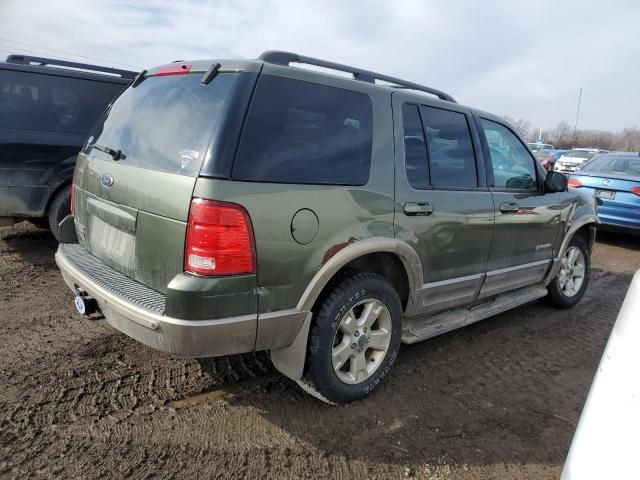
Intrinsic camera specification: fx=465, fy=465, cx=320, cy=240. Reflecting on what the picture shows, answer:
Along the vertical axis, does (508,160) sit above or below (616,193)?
above

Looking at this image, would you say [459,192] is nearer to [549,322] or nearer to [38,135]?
[549,322]

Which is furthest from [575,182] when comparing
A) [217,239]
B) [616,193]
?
[217,239]

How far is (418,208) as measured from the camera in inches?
119

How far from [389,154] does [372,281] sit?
80cm

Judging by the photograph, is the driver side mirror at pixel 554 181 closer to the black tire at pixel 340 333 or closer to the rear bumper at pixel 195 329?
the black tire at pixel 340 333

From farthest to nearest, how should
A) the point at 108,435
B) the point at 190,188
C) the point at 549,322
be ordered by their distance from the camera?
the point at 549,322 < the point at 108,435 < the point at 190,188

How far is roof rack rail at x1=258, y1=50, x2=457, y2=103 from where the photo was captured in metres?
2.65

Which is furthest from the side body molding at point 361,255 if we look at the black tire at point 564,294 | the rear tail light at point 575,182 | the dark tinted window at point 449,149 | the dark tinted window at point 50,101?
the rear tail light at point 575,182

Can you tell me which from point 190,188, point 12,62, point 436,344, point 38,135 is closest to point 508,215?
point 436,344

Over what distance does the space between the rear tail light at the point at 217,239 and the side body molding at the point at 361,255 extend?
434mm

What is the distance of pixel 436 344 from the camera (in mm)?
3893

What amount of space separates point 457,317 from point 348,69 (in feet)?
6.64

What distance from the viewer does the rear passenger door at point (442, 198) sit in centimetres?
303

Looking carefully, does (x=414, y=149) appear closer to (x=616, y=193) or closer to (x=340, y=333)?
(x=340, y=333)
